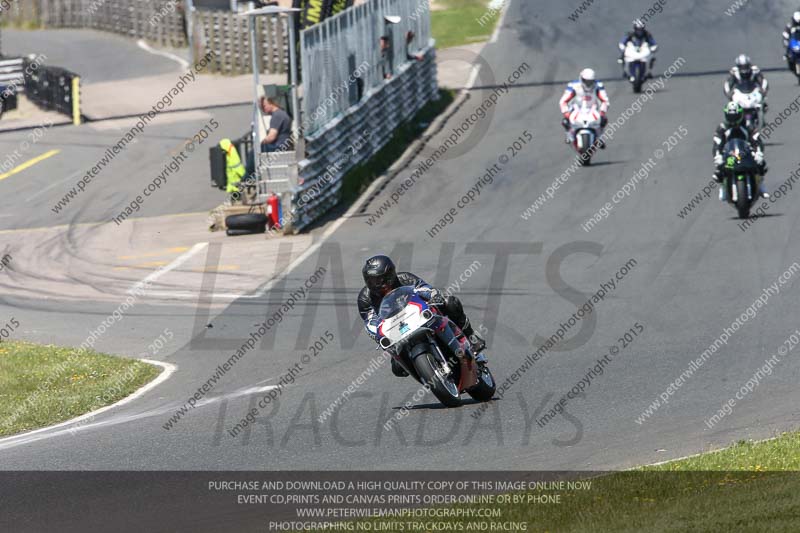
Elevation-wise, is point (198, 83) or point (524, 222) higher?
point (524, 222)

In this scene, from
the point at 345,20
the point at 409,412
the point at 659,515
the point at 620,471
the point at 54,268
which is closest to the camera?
the point at 659,515

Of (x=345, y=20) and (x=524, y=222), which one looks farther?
(x=345, y=20)

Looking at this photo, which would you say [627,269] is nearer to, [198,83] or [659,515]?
[659,515]

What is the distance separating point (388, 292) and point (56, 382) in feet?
16.1

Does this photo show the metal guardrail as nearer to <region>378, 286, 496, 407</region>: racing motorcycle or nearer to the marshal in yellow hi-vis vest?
the marshal in yellow hi-vis vest

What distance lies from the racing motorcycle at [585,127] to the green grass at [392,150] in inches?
168

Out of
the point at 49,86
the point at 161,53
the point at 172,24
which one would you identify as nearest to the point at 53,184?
the point at 49,86

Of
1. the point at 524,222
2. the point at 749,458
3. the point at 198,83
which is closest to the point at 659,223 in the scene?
the point at 524,222

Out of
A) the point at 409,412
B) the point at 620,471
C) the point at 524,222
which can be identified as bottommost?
the point at 524,222

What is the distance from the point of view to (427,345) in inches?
448

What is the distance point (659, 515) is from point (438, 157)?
20.4 m

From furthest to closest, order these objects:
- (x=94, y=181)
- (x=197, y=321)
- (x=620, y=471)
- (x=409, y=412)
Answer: (x=94, y=181) < (x=197, y=321) < (x=409, y=412) < (x=620, y=471)

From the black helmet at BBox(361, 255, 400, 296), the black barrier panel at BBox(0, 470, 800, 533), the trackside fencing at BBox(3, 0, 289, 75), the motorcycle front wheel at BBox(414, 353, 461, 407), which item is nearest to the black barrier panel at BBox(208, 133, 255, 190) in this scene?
the trackside fencing at BBox(3, 0, 289, 75)

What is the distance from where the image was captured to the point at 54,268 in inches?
838
